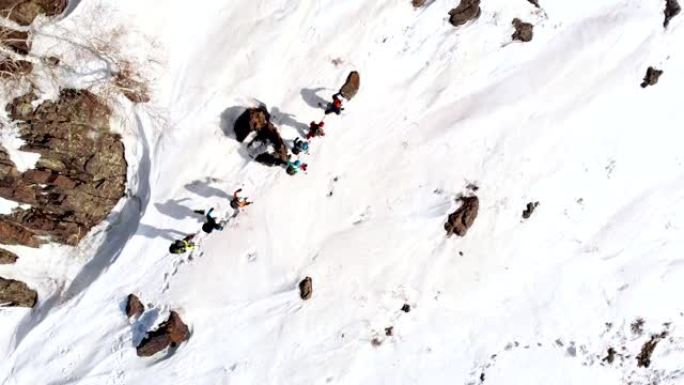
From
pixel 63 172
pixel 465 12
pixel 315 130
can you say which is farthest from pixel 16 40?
pixel 465 12

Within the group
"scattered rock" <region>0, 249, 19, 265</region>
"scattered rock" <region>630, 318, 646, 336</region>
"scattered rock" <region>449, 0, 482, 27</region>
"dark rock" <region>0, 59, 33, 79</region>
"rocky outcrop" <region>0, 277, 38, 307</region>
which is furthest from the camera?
"scattered rock" <region>630, 318, 646, 336</region>

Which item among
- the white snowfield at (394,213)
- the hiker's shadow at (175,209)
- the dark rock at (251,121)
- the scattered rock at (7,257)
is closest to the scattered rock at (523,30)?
the white snowfield at (394,213)

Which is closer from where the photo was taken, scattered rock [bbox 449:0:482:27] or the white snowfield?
scattered rock [bbox 449:0:482:27]

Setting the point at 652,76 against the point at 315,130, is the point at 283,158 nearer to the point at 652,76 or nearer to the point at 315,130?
the point at 315,130

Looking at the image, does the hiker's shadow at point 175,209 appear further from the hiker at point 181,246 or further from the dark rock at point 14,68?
the dark rock at point 14,68

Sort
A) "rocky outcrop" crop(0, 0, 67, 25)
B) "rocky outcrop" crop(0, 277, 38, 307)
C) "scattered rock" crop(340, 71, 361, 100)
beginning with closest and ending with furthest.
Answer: "rocky outcrop" crop(0, 0, 67, 25) → "scattered rock" crop(340, 71, 361, 100) → "rocky outcrop" crop(0, 277, 38, 307)

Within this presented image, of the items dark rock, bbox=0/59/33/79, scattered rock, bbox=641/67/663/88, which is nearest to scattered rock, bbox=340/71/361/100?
scattered rock, bbox=641/67/663/88

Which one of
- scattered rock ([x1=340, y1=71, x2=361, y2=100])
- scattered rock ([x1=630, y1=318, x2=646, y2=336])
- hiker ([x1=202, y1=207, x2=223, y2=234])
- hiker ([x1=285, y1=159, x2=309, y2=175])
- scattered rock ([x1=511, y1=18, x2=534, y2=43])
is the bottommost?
scattered rock ([x1=630, y1=318, x2=646, y2=336])

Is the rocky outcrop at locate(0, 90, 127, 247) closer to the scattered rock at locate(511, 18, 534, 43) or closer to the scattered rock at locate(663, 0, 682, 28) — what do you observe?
the scattered rock at locate(511, 18, 534, 43)
